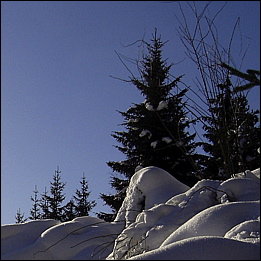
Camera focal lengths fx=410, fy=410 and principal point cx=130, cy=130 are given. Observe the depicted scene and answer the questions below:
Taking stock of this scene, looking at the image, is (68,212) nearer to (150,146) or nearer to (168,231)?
(150,146)

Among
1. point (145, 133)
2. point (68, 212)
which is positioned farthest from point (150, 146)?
point (68, 212)

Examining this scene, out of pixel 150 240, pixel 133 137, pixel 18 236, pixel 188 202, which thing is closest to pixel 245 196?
pixel 188 202

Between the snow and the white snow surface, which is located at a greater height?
the snow

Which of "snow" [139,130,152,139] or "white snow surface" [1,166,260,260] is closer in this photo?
"white snow surface" [1,166,260,260]

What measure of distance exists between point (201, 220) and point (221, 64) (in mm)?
1938

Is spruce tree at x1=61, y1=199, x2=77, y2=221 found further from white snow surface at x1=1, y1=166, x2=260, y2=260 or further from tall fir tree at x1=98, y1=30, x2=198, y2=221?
white snow surface at x1=1, y1=166, x2=260, y2=260

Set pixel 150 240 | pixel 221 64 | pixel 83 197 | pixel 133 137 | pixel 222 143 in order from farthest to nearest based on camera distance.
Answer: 1. pixel 83 197
2. pixel 133 137
3. pixel 221 64
4. pixel 222 143
5. pixel 150 240

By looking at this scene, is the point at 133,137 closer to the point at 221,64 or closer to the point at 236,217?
the point at 221,64

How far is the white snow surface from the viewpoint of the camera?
1771 millimetres

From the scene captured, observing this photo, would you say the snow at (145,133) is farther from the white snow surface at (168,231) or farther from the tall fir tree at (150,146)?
the white snow surface at (168,231)

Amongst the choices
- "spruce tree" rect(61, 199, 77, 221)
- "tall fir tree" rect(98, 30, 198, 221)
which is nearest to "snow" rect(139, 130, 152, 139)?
"tall fir tree" rect(98, 30, 198, 221)

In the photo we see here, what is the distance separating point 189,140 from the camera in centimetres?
1340

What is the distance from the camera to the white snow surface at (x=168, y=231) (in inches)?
69.7

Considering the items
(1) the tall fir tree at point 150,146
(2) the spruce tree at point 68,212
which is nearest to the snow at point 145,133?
(1) the tall fir tree at point 150,146
